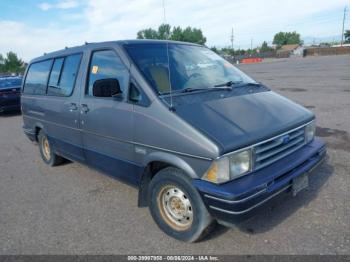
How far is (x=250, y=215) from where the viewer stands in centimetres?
264

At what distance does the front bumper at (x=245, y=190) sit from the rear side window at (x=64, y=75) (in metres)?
2.55

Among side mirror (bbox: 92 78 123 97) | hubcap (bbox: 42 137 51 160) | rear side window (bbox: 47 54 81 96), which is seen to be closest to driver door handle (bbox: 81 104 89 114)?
rear side window (bbox: 47 54 81 96)

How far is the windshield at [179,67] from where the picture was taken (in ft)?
11.1

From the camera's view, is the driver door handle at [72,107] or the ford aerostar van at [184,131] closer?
the ford aerostar van at [184,131]

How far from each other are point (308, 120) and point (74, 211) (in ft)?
9.81

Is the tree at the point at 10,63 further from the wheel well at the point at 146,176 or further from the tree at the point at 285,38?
the tree at the point at 285,38

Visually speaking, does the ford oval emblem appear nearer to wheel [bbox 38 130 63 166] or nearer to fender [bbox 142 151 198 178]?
fender [bbox 142 151 198 178]

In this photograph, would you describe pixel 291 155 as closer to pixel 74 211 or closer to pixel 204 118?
pixel 204 118

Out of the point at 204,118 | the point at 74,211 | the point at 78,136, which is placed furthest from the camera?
the point at 78,136

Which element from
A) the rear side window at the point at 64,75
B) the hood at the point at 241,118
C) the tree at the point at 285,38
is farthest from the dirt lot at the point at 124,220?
the tree at the point at 285,38

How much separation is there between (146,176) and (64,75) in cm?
225

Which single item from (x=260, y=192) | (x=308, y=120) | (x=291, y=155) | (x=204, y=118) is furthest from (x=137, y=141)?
(x=308, y=120)

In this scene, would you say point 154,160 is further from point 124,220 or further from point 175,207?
point 124,220

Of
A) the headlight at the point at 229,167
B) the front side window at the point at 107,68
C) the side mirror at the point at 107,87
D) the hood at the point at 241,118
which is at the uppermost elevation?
the front side window at the point at 107,68
